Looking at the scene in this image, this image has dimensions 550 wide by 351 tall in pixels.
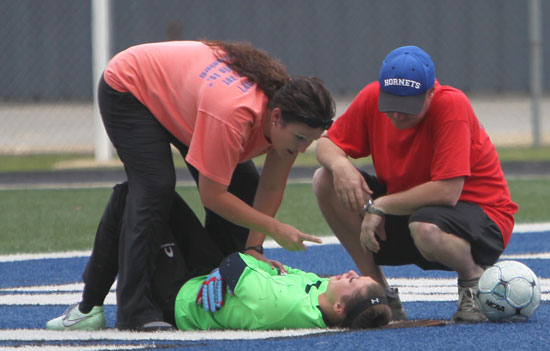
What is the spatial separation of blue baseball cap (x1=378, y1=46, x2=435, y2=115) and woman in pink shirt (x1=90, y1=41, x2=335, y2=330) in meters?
0.37

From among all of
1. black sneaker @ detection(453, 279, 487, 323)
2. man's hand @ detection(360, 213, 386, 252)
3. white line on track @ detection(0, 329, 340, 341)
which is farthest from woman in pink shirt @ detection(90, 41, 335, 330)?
black sneaker @ detection(453, 279, 487, 323)

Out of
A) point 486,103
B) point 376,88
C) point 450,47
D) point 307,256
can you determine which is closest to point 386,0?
point 450,47

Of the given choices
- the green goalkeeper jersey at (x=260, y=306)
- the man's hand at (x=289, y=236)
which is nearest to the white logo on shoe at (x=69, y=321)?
the green goalkeeper jersey at (x=260, y=306)

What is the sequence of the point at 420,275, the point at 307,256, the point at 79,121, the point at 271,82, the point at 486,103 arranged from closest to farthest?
the point at 271,82
the point at 420,275
the point at 307,256
the point at 79,121
the point at 486,103

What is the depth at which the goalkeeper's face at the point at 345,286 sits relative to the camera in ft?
14.8

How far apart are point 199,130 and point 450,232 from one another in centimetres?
129

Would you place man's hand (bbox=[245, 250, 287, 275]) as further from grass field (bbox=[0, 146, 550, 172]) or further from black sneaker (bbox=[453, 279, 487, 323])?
grass field (bbox=[0, 146, 550, 172])

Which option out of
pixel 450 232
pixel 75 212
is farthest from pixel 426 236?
pixel 75 212

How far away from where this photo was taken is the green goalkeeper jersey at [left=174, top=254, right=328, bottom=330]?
15.1 feet

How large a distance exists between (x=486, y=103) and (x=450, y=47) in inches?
58.3

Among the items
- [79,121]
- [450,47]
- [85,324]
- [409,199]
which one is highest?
[409,199]

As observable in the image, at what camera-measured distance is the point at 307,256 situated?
7.27 metres

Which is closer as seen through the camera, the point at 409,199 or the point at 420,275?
the point at 409,199

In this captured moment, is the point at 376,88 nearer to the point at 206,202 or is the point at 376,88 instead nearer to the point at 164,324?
the point at 206,202
